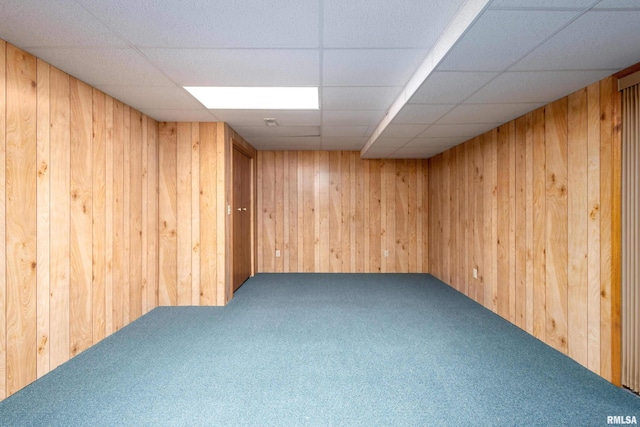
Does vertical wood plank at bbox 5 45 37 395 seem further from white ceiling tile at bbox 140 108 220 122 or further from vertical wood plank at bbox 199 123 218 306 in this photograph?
vertical wood plank at bbox 199 123 218 306

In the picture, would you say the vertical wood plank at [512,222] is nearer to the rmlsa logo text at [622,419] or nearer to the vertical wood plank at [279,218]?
the rmlsa logo text at [622,419]

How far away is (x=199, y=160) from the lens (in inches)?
139

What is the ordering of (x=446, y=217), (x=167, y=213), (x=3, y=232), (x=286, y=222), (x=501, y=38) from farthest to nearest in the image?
(x=286, y=222) → (x=446, y=217) → (x=167, y=213) → (x=3, y=232) → (x=501, y=38)

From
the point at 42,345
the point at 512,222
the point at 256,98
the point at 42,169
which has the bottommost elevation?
the point at 42,345

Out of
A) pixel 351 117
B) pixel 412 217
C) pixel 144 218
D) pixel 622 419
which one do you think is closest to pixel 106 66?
pixel 144 218

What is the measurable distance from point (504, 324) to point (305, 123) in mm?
3022

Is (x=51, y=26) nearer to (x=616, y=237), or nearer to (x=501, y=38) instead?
(x=501, y=38)

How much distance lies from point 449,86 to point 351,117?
133cm

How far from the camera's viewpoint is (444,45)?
166 cm

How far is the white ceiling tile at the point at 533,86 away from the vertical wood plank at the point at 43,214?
3110 mm

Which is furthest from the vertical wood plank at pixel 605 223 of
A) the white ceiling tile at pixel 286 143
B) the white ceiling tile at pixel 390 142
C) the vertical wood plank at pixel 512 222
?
the white ceiling tile at pixel 286 143

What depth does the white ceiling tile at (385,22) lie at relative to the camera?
1.47m

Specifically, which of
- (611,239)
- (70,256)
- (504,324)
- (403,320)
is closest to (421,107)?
(611,239)

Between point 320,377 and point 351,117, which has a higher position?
point 351,117
